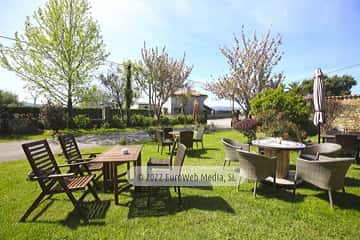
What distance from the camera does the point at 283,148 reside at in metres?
3.70

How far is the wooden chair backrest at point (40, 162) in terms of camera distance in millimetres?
2652

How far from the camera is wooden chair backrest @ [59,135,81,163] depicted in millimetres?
3793

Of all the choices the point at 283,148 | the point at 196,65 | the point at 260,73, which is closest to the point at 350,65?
the point at 260,73

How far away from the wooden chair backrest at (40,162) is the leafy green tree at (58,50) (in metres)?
12.0

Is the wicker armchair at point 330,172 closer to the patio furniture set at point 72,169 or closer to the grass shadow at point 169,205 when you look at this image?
the grass shadow at point 169,205

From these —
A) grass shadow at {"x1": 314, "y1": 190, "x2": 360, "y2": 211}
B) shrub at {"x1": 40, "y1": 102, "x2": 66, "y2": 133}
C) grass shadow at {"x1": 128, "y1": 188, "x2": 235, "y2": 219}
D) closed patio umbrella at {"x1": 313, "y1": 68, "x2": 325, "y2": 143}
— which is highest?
closed patio umbrella at {"x1": 313, "y1": 68, "x2": 325, "y2": 143}

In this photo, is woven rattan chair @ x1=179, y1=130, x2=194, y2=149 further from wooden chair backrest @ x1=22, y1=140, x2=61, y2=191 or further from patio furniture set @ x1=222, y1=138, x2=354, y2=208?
wooden chair backrest @ x1=22, y1=140, x2=61, y2=191

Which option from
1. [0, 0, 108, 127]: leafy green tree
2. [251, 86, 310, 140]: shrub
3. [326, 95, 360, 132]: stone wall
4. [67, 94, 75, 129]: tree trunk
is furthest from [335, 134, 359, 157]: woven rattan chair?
[67, 94, 75, 129]: tree trunk

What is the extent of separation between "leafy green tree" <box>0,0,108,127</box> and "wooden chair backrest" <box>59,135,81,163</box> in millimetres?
10972

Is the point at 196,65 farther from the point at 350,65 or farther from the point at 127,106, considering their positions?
the point at 350,65

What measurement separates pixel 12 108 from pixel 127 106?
26.9ft

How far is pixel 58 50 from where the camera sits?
12.6m

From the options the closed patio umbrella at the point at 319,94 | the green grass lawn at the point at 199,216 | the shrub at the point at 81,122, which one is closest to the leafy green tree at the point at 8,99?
the shrub at the point at 81,122

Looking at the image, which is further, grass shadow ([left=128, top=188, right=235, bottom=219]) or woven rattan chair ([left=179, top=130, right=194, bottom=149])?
woven rattan chair ([left=179, top=130, right=194, bottom=149])
